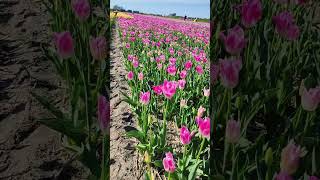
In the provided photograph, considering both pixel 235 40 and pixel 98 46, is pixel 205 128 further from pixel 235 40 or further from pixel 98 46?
pixel 98 46

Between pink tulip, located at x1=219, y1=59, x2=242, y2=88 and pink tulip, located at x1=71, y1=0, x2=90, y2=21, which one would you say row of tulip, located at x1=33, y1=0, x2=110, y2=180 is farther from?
pink tulip, located at x1=219, y1=59, x2=242, y2=88

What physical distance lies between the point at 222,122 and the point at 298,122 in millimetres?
349

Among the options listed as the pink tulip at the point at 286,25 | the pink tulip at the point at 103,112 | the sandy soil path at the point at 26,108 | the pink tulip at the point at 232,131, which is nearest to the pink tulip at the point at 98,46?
the pink tulip at the point at 103,112

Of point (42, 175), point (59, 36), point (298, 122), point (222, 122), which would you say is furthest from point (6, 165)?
point (298, 122)

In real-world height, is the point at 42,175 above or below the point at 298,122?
below

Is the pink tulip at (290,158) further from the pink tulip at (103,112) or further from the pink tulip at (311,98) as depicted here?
the pink tulip at (103,112)

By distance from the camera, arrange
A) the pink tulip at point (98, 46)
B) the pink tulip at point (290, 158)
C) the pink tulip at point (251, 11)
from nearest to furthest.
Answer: the pink tulip at point (290, 158) < the pink tulip at point (98, 46) < the pink tulip at point (251, 11)

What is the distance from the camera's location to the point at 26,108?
2.52 m

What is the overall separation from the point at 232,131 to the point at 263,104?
69 centimetres

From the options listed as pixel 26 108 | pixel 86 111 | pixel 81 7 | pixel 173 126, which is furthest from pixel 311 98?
pixel 26 108

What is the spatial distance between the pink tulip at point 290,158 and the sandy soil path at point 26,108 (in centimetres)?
109

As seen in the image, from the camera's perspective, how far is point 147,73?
3.25 meters

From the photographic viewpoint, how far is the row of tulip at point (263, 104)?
1.30 m

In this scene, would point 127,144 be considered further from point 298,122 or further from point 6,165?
point 298,122
